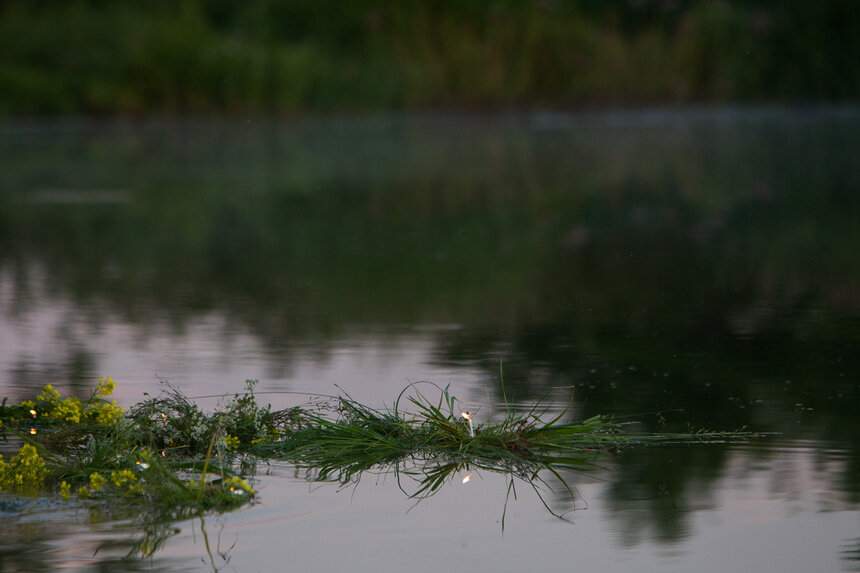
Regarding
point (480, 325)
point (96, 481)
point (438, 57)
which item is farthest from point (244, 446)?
point (438, 57)

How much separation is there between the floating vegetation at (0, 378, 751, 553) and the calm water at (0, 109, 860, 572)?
9cm

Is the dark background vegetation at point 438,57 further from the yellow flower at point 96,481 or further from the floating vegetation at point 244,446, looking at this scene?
the yellow flower at point 96,481

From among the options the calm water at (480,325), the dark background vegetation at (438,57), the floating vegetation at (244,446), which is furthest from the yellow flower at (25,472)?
the dark background vegetation at (438,57)

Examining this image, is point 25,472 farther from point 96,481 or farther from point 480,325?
point 480,325

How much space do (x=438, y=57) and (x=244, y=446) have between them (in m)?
21.3

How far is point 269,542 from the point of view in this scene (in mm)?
3570

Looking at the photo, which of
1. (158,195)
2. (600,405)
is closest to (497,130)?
(158,195)

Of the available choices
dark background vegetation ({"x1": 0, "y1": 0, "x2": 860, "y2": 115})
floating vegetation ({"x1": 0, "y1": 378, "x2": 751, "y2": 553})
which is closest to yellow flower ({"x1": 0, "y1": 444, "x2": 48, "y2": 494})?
floating vegetation ({"x1": 0, "y1": 378, "x2": 751, "y2": 553})

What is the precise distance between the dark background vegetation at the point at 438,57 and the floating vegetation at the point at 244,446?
1968 cm

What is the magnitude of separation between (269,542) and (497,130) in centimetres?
1838

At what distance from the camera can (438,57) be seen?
25375 mm

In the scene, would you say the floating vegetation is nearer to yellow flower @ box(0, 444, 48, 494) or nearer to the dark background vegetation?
yellow flower @ box(0, 444, 48, 494)

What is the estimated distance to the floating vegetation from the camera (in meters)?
3.94

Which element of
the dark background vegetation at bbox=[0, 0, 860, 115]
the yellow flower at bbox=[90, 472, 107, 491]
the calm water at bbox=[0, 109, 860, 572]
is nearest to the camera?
the calm water at bbox=[0, 109, 860, 572]
